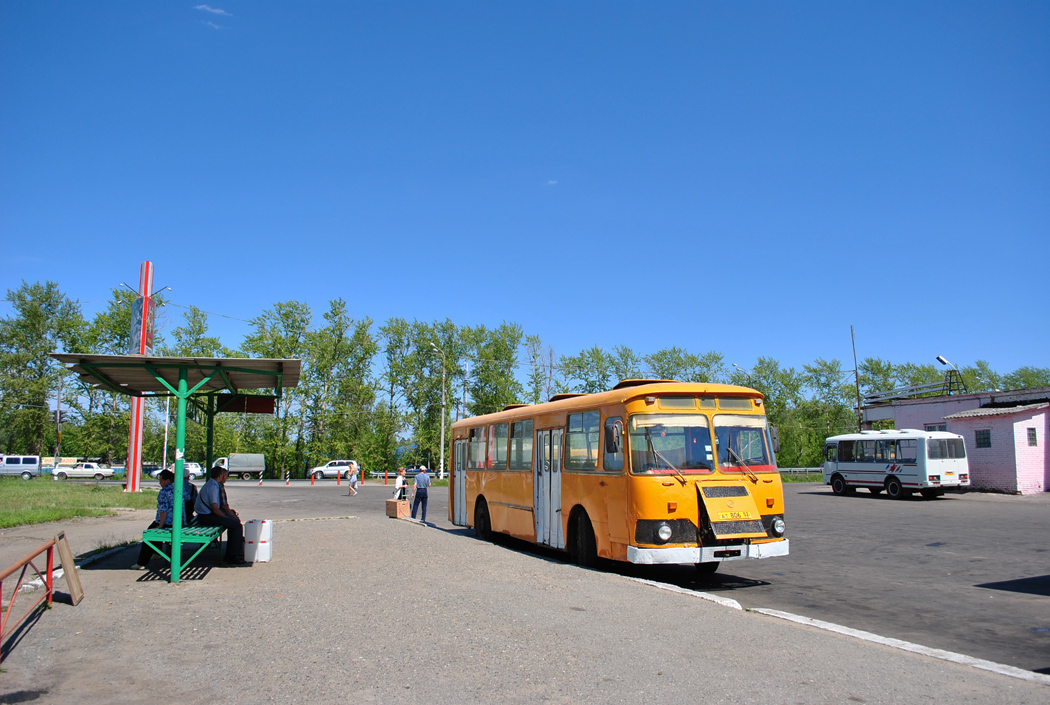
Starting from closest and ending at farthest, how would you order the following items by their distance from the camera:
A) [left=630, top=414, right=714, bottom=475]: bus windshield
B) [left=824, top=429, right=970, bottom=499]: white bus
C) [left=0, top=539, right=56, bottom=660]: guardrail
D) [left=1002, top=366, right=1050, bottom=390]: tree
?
[left=0, top=539, right=56, bottom=660]: guardrail
[left=630, top=414, right=714, bottom=475]: bus windshield
[left=824, top=429, right=970, bottom=499]: white bus
[left=1002, top=366, right=1050, bottom=390]: tree

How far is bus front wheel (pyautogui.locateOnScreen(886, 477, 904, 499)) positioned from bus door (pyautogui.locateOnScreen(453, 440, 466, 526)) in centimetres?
2159

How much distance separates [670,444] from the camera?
34.5 feet

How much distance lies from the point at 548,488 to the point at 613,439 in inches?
118

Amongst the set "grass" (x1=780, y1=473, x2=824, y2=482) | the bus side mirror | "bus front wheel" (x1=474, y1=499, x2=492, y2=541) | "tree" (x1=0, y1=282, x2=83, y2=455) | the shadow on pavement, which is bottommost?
"grass" (x1=780, y1=473, x2=824, y2=482)

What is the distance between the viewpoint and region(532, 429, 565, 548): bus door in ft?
42.2

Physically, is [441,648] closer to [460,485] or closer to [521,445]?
[521,445]

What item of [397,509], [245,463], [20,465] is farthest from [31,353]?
[397,509]

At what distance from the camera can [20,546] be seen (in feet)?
47.9

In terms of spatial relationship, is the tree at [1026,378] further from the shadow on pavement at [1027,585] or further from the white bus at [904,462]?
the shadow on pavement at [1027,585]

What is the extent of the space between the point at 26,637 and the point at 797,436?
79.1 meters

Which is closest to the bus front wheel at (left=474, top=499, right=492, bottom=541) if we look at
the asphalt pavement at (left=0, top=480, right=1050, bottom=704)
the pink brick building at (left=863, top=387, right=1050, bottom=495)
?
the asphalt pavement at (left=0, top=480, right=1050, bottom=704)

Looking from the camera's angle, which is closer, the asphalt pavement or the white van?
the asphalt pavement

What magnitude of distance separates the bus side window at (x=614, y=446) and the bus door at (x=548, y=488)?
1858 mm

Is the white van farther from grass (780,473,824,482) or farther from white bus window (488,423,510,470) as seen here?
white bus window (488,423,510,470)
